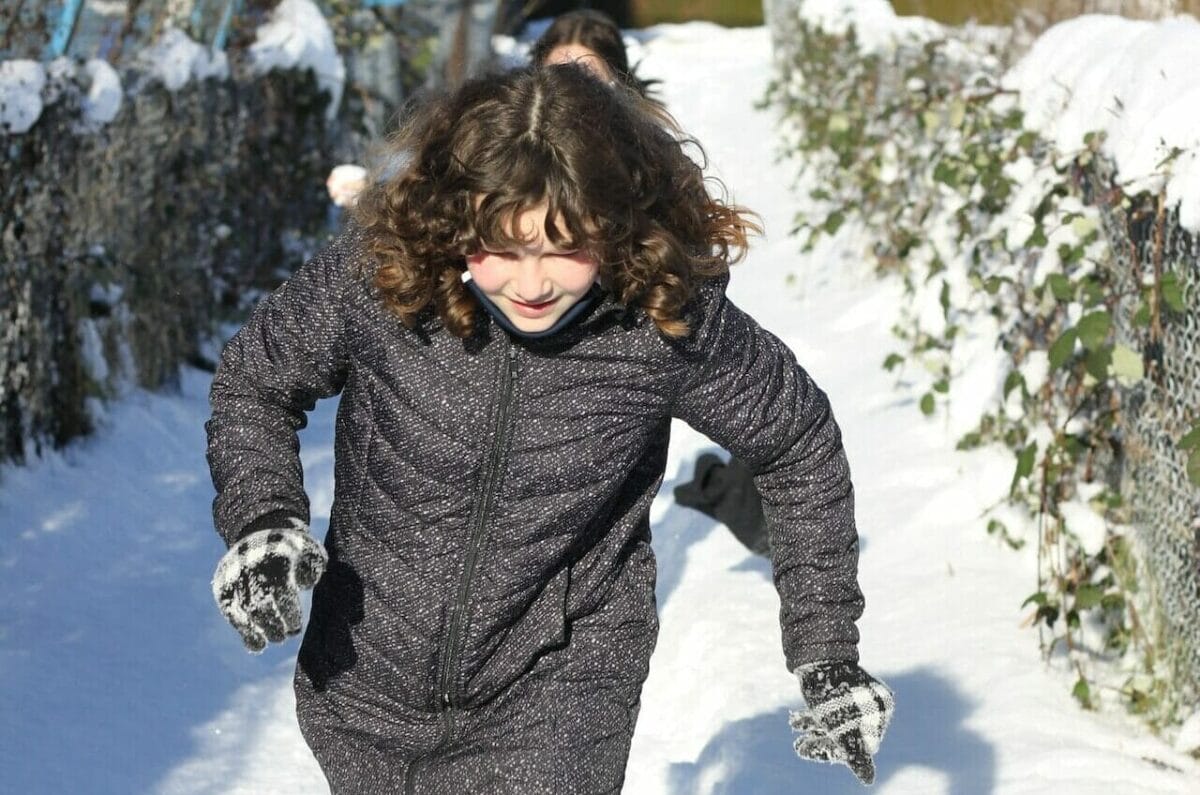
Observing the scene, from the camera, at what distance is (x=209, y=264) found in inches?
284

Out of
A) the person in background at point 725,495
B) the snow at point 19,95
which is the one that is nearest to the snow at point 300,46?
the snow at point 19,95

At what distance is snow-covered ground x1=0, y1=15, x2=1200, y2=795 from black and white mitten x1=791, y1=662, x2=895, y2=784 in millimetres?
1141

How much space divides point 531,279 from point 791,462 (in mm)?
537

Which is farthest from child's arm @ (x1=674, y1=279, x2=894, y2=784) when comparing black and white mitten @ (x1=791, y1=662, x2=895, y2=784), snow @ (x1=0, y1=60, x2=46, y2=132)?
snow @ (x1=0, y1=60, x2=46, y2=132)

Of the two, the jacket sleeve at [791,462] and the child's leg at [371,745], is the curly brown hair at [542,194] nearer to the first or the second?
the jacket sleeve at [791,462]

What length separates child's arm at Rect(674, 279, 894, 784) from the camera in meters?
2.35

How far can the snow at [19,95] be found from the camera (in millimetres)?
5020

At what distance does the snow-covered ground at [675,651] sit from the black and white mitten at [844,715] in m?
1.14

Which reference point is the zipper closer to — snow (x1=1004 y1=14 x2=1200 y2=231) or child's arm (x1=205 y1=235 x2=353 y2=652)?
child's arm (x1=205 y1=235 x2=353 y2=652)

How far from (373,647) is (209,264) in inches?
201

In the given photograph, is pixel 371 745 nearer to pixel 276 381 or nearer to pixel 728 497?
pixel 276 381

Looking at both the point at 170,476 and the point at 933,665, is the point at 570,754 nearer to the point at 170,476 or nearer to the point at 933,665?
the point at 933,665

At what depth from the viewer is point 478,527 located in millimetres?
2293

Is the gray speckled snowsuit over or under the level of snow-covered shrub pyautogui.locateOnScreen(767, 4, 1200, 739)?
over
